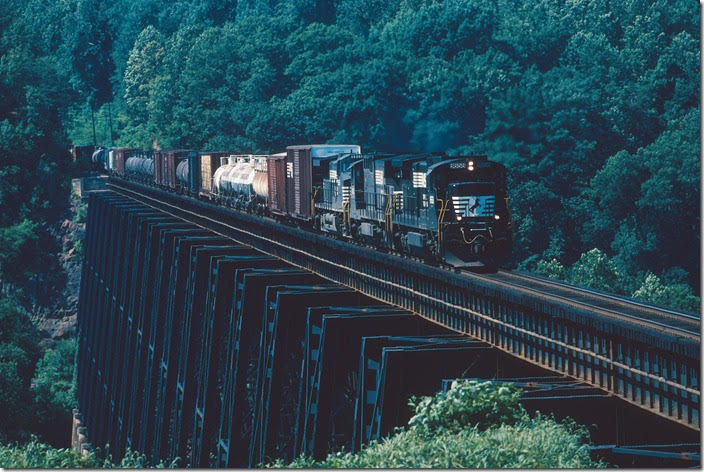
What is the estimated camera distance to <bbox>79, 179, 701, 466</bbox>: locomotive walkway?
19.8 meters

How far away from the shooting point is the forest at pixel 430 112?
67562 millimetres

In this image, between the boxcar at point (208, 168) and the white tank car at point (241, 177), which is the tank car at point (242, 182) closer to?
the white tank car at point (241, 177)

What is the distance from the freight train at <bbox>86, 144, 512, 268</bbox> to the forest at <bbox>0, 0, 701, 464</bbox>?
954 cm

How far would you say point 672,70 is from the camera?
71.6m

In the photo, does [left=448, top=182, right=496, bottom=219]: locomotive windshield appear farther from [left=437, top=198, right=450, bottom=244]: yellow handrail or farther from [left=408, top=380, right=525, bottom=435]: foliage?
[left=408, top=380, right=525, bottom=435]: foliage

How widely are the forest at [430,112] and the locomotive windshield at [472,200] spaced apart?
58.3 ft

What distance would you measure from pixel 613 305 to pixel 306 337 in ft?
23.9

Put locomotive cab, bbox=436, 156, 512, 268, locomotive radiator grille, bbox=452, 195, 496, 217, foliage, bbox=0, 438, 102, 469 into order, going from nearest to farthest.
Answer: foliage, bbox=0, 438, 102, 469 → locomotive cab, bbox=436, 156, 512, 268 → locomotive radiator grille, bbox=452, 195, 496, 217

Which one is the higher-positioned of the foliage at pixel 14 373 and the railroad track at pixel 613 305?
the railroad track at pixel 613 305

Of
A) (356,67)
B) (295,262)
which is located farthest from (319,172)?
(356,67)

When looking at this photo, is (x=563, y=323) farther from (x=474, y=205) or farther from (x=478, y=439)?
(x=474, y=205)

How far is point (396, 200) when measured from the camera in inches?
1457

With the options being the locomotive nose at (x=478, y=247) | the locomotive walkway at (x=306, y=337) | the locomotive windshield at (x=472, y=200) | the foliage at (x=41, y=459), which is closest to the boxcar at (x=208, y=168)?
the locomotive walkway at (x=306, y=337)

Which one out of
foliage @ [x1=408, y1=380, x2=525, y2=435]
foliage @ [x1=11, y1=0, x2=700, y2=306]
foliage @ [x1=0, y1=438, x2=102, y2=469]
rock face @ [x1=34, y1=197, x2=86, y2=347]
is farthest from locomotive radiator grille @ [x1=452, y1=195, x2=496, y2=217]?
rock face @ [x1=34, y1=197, x2=86, y2=347]
